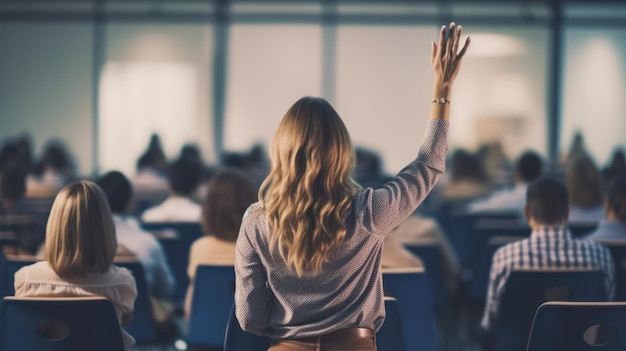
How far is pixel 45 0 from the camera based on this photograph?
1539 centimetres

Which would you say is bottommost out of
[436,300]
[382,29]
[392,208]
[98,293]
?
[436,300]

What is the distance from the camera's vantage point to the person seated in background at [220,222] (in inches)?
208

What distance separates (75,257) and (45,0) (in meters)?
12.5

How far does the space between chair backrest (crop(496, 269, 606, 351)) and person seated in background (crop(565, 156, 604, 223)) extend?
9.43 feet

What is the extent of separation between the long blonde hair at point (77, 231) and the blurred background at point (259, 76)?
1166cm

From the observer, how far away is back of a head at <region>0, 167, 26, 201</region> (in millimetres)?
7500

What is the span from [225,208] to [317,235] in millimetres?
2613

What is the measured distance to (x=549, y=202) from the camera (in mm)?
4766

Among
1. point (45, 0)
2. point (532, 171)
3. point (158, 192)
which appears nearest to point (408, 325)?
point (532, 171)

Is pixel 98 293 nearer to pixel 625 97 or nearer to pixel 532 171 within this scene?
pixel 532 171

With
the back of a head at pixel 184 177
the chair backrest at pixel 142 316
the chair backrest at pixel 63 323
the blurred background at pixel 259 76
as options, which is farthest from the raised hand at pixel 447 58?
the blurred background at pixel 259 76

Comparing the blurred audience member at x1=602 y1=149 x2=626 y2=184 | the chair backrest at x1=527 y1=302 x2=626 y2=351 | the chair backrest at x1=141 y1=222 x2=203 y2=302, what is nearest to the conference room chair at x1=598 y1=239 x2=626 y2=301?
the chair backrest at x1=527 y1=302 x2=626 y2=351

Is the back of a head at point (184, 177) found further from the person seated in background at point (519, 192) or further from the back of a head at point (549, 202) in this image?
the back of a head at point (549, 202)

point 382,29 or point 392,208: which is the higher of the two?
point 382,29
